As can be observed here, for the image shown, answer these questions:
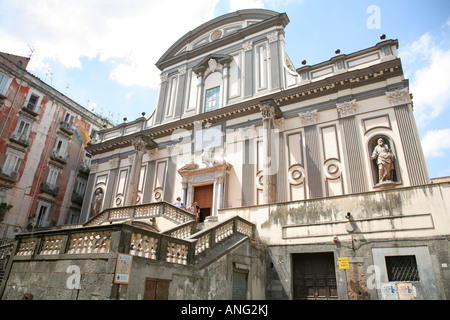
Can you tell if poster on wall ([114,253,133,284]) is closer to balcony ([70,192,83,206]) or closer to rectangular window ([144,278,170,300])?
rectangular window ([144,278,170,300])

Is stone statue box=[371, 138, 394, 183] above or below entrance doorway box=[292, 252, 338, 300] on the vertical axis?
above

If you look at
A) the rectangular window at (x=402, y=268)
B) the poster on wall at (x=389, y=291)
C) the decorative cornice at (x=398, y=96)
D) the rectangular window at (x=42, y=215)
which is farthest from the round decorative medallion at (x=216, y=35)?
the poster on wall at (x=389, y=291)

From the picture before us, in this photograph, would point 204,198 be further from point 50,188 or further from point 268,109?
point 50,188

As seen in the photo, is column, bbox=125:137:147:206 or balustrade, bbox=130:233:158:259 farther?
column, bbox=125:137:147:206

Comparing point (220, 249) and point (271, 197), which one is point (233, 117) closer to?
point (271, 197)

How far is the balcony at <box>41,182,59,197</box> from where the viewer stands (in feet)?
76.5

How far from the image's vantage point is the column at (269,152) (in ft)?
49.1

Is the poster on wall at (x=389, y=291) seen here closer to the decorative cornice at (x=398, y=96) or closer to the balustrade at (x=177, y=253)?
the balustrade at (x=177, y=253)

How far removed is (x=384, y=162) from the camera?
526 inches

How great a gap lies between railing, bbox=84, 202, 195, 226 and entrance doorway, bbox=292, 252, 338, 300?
5.04 metres

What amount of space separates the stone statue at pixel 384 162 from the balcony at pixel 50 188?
22.9m

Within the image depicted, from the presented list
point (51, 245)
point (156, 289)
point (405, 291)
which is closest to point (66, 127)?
point (51, 245)

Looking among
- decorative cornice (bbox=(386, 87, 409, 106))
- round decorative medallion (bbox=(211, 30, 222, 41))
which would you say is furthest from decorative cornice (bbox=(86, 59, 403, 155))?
round decorative medallion (bbox=(211, 30, 222, 41))
